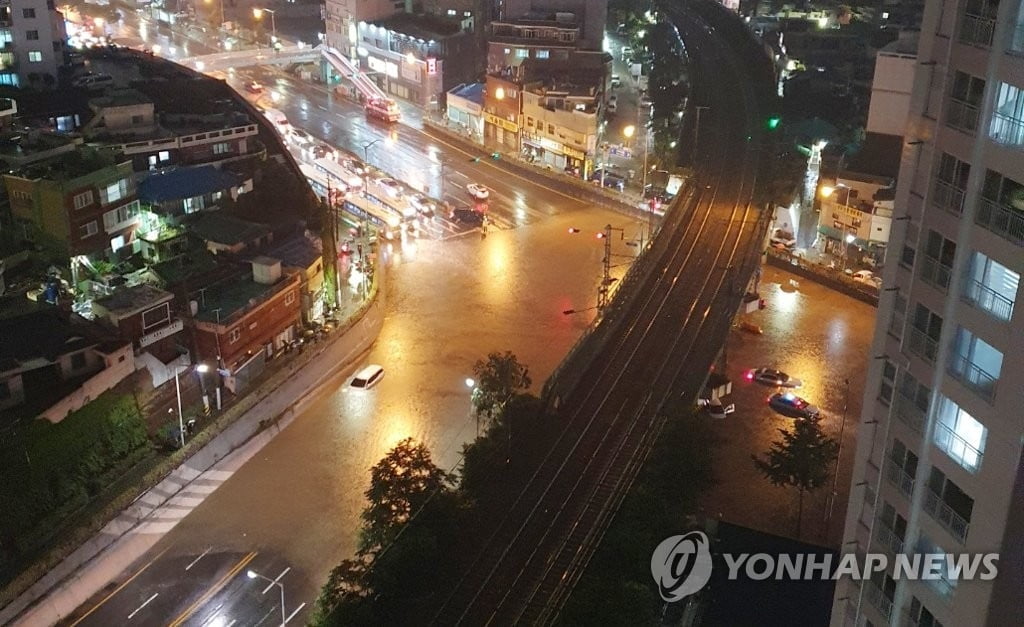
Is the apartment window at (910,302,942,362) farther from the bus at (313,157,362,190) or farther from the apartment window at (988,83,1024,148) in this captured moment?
the bus at (313,157,362,190)

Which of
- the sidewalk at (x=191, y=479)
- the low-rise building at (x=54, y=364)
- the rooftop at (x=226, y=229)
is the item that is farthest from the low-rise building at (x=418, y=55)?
the low-rise building at (x=54, y=364)

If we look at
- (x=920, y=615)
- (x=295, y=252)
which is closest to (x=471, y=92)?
(x=295, y=252)

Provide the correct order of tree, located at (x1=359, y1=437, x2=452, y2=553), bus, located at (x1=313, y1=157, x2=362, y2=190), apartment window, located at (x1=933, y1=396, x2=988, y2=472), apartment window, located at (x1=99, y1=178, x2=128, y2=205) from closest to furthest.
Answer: apartment window, located at (x1=933, y1=396, x2=988, y2=472)
tree, located at (x1=359, y1=437, x2=452, y2=553)
apartment window, located at (x1=99, y1=178, x2=128, y2=205)
bus, located at (x1=313, y1=157, x2=362, y2=190)

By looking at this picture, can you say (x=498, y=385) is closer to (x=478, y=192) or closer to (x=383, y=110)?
(x=478, y=192)

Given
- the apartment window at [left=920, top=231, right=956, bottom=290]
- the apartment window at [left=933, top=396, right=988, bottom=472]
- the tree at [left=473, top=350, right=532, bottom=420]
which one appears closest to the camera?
the apartment window at [left=933, top=396, right=988, bottom=472]

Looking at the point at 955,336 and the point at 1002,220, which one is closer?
the point at 1002,220

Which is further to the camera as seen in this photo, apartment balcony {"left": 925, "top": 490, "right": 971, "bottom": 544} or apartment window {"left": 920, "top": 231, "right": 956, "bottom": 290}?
apartment window {"left": 920, "top": 231, "right": 956, "bottom": 290}

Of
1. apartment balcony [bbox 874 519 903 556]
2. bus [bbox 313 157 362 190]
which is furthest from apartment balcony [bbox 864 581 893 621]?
bus [bbox 313 157 362 190]
